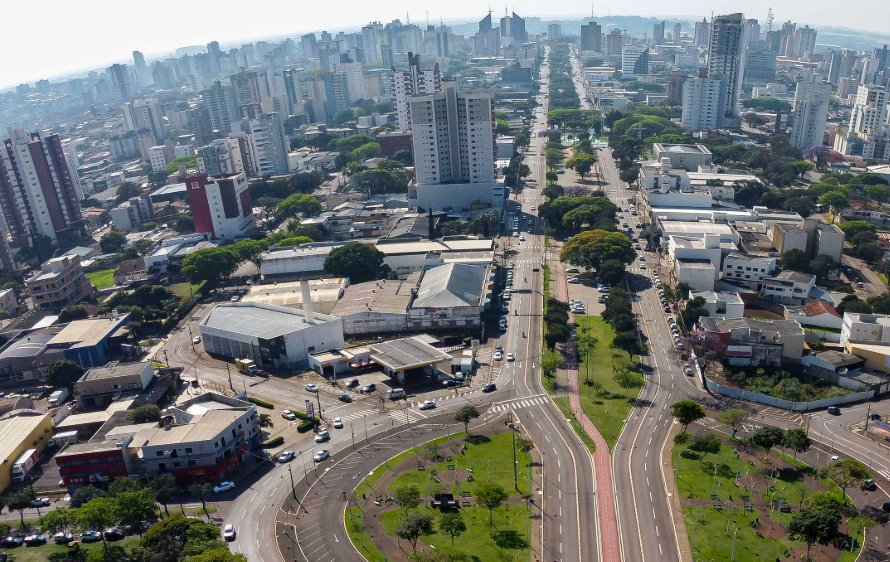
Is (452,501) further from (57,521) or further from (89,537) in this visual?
(57,521)

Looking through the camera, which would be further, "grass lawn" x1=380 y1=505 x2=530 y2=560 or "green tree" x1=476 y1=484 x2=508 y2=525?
"green tree" x1=476 y1=484 x2=508 y2=525

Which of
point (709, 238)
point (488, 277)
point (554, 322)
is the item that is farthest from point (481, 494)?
point (709, 238)

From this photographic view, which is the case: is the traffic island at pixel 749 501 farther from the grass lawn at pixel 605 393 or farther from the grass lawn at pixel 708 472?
the grass lawn at pixel 605 393

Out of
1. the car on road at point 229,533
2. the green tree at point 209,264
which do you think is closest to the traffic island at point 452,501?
the car on road at point 229,533

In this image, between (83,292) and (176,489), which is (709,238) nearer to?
(176,489)

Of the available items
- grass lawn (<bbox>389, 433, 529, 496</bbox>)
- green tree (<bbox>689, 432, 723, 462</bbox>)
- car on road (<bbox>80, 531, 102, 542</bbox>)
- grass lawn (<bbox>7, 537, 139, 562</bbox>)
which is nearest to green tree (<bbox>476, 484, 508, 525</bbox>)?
grass lawn (<bbox>389, 433, 529, 496</bbox>)

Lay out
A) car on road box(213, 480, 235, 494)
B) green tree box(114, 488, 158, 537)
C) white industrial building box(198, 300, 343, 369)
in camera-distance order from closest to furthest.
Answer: green tree box(114, 488, 158, 537)
car on road box(213, 480, 235, 494)
white industrial building box(198, 300, 343, 369)

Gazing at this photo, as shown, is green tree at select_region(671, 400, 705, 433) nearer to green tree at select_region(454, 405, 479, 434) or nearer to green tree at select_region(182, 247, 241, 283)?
green tree at select_region(454, 405, 479, 434)
